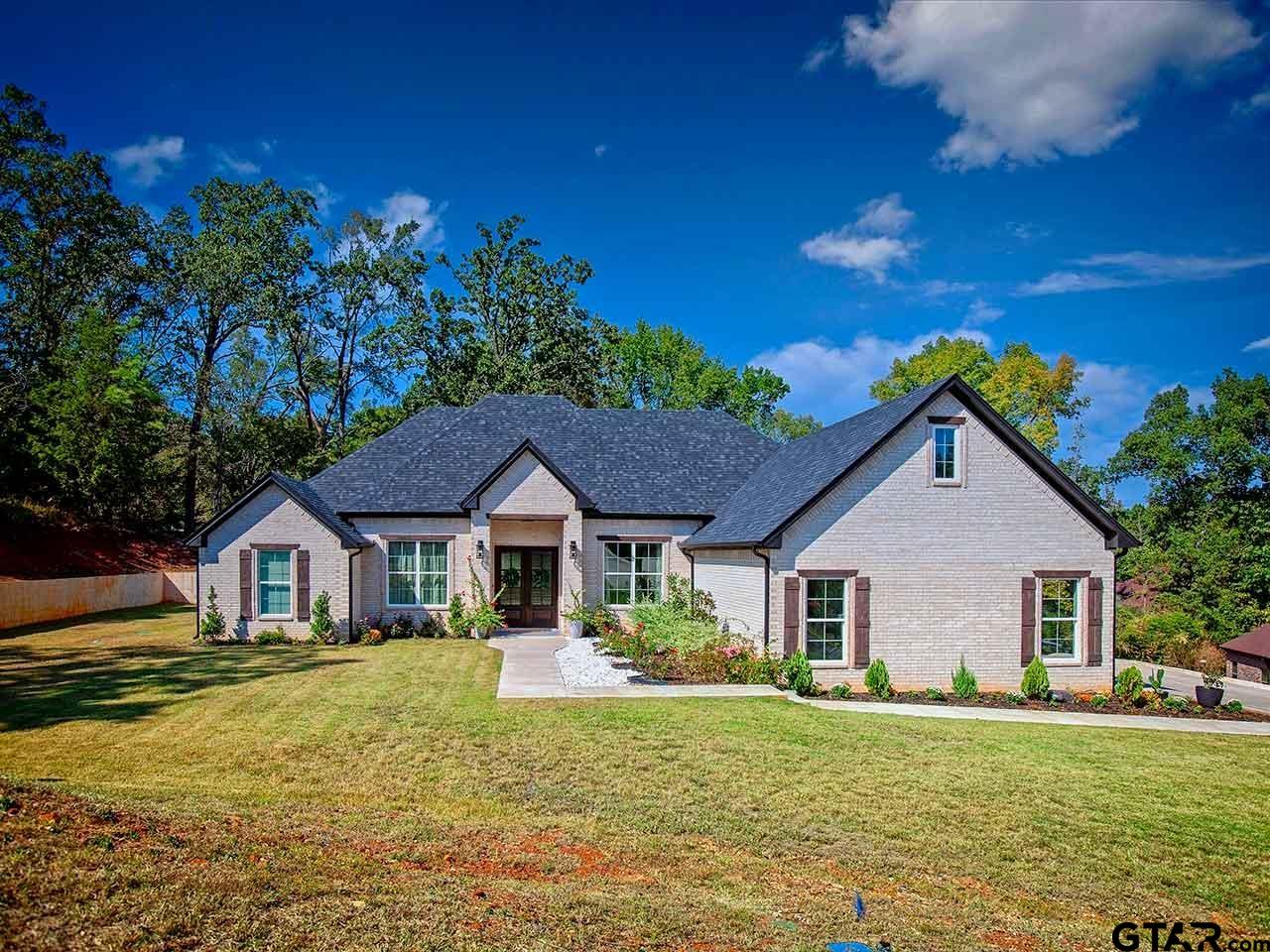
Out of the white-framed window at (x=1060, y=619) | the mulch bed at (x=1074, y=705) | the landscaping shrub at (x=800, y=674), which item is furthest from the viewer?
the white-framed window at (x=1060, y=619)

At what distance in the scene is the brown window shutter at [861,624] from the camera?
49.9 feet

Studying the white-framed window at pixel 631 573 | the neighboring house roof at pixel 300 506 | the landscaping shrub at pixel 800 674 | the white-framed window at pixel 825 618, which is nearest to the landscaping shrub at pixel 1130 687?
the white-framed window at pixel 825 618

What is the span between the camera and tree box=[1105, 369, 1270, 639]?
2789 centimetres

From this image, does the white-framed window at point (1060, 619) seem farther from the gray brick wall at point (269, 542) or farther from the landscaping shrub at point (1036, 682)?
the gray brick wall at point (269, 542)

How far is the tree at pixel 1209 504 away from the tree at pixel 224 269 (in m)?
42.6

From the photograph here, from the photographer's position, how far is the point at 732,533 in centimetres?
1834

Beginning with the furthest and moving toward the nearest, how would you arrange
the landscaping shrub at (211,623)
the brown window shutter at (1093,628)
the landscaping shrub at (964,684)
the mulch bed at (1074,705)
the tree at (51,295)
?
1. the tree at (51,295)
2. the landscaping shrub at (211,623)
3. the brown window shutter at (1093,628)
4. the landscaping shrub at (964,684)
5. the mulch bed at (1074,705)

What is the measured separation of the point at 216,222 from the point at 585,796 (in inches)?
1756

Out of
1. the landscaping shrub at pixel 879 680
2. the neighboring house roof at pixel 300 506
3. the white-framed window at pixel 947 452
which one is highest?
the white-framed window at pixel 947 452

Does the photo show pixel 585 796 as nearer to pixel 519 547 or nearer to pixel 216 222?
pixel 519 547

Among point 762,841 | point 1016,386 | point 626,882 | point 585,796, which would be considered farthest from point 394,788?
point 1016,386

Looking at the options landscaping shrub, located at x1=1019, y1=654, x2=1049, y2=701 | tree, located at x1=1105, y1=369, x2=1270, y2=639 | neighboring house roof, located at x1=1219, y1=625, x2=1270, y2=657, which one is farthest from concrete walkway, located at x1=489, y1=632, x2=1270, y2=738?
tree, located at x1=1105, y1=369, x2=1270, y2=639

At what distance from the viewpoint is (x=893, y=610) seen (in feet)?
50.6

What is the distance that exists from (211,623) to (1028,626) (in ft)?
64.7
